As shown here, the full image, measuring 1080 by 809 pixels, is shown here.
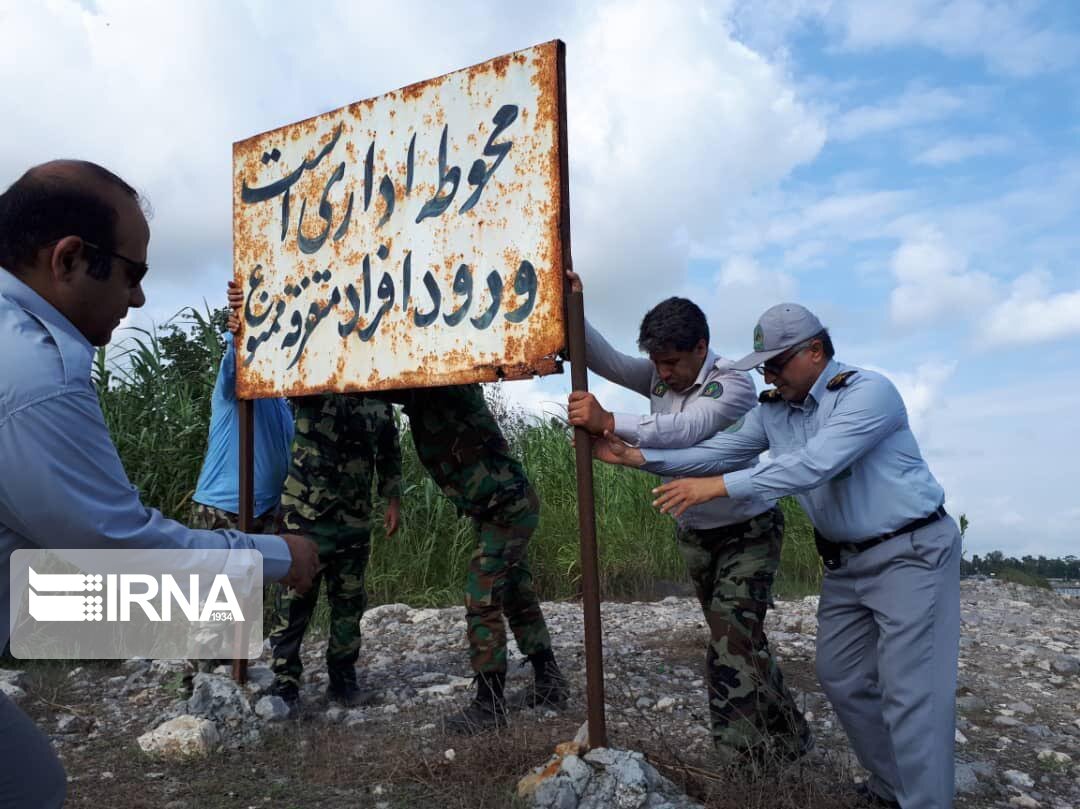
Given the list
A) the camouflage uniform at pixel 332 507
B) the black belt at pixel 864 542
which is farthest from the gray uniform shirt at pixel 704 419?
the camouflage uniform at pixel 332 507

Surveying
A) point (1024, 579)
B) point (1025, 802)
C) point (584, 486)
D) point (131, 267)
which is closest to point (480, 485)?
point (584, 486)

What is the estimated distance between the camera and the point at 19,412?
174 centimetres

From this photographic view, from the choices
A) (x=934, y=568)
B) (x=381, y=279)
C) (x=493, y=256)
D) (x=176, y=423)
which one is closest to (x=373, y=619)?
(x=176, y=423)

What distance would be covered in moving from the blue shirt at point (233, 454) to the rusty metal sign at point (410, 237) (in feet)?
0.78

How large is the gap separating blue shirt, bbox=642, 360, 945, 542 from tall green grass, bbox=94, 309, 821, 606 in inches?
178

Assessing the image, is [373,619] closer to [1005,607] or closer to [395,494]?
[395,494]

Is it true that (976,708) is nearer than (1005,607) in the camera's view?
Yes

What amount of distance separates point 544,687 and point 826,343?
208 centimetres

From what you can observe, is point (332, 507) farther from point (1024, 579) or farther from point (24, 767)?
point (1024, 579)

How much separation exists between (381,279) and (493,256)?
0.64 m

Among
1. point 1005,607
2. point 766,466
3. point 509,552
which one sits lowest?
point 1005,607

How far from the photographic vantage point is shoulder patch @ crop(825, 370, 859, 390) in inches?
126

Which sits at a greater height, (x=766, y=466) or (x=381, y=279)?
(x=381, y=279)

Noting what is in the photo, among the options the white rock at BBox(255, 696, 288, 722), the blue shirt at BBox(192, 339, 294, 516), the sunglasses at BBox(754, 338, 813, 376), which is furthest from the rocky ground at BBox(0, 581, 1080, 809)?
the sunglasses at BBox(754, 338, 813, 376)
